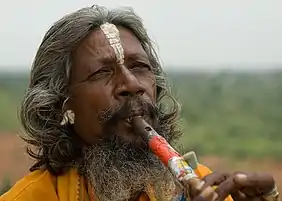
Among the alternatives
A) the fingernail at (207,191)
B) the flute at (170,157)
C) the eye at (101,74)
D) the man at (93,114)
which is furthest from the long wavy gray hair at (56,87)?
the fingernail at (207,191)

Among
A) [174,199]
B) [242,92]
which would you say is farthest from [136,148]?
[242,92]

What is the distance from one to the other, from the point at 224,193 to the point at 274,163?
1448 cm

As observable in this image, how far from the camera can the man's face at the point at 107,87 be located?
157 inches

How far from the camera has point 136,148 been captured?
3967 millimetres

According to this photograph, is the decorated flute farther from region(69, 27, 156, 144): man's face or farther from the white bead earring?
the white bead earring

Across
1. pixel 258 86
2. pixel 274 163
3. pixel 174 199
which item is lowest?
pixel 258 86

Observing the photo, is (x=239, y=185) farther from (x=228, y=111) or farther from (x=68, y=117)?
(x=228, y=111)

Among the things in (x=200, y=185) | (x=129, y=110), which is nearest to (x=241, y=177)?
(x=200, y=185)

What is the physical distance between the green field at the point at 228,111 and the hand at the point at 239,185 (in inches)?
473

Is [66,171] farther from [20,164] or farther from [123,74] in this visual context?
[20,164]

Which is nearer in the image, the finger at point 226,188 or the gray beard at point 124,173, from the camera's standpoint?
the finger at point 226,188

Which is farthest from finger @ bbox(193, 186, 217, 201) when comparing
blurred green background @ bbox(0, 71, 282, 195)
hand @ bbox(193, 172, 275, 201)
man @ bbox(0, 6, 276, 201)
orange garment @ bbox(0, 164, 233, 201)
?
blurred green background @ bbox(0, 71, 282, 195)

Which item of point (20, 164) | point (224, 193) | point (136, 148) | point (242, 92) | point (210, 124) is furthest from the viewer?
point (242, 92)

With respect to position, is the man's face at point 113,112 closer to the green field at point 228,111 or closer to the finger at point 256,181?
the finger at point 256,181
